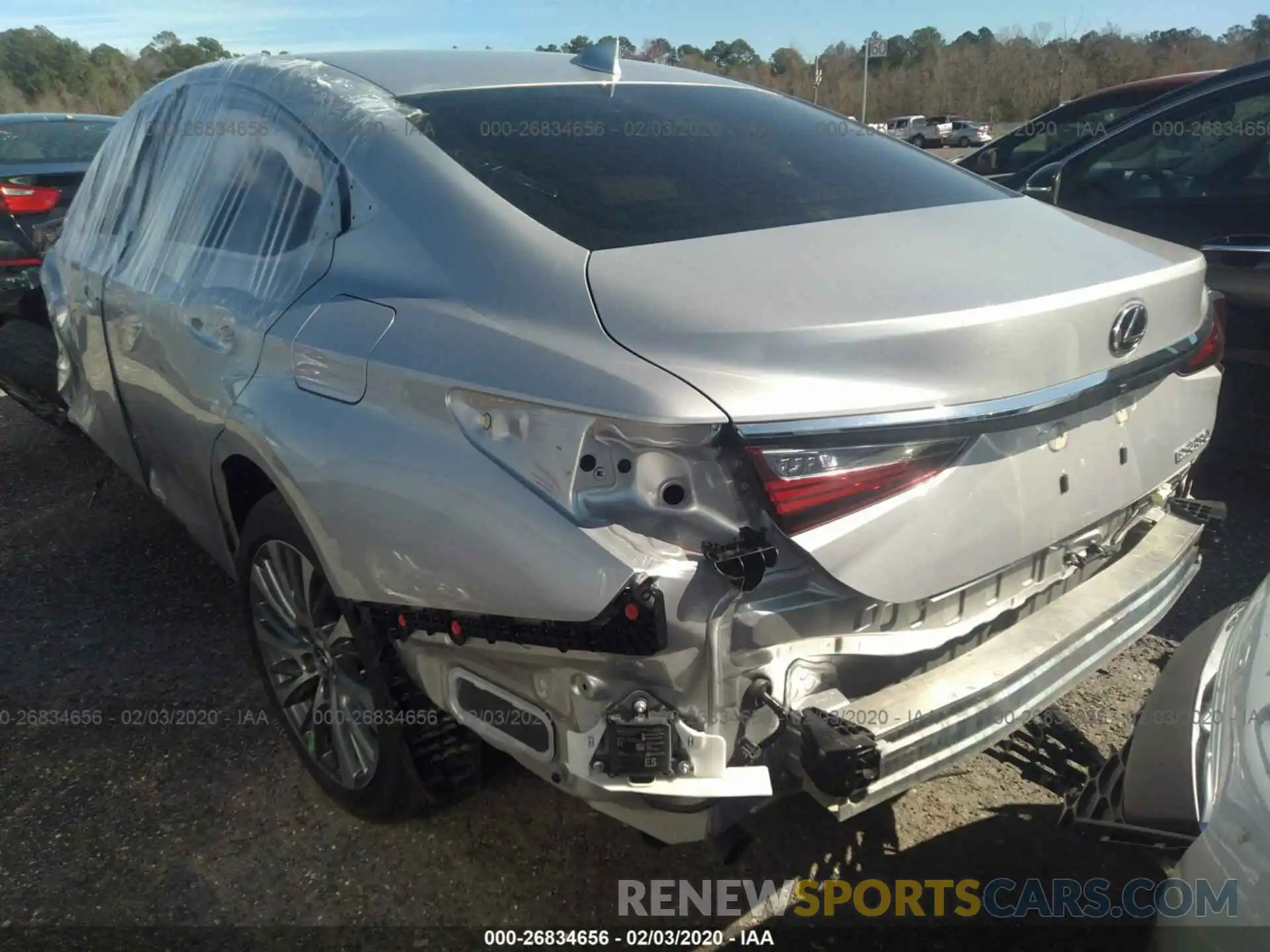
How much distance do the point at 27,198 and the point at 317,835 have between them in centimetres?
582

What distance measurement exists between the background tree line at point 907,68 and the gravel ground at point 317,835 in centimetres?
3034

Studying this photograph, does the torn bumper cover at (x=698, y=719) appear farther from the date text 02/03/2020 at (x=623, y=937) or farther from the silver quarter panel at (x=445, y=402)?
the date text 02/03/2020 at (x=623, y=937)

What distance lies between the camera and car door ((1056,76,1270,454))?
367 cm

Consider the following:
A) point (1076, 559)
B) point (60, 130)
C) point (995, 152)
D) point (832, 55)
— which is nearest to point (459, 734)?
point (1076, 559)

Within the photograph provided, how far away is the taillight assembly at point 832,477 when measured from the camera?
1.52 metres

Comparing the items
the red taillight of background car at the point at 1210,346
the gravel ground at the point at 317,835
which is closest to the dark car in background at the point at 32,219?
the gravel ground at the point at 317,835

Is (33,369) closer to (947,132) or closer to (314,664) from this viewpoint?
(314,664)

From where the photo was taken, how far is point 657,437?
151 cm

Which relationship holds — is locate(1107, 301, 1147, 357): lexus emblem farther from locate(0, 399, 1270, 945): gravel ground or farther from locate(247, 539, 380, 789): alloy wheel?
locate(247, 539, 380, 789): alloy wheel

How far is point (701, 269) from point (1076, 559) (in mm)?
992

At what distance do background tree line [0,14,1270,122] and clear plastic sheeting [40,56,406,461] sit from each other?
96.7ft

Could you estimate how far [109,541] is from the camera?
4.18 metres

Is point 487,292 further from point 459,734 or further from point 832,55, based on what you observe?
point 832,55

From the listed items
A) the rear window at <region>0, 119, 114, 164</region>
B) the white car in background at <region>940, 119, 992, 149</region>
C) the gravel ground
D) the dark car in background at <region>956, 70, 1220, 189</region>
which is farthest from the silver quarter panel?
the white car in background at <region>940, 119, 992, 149</region>
